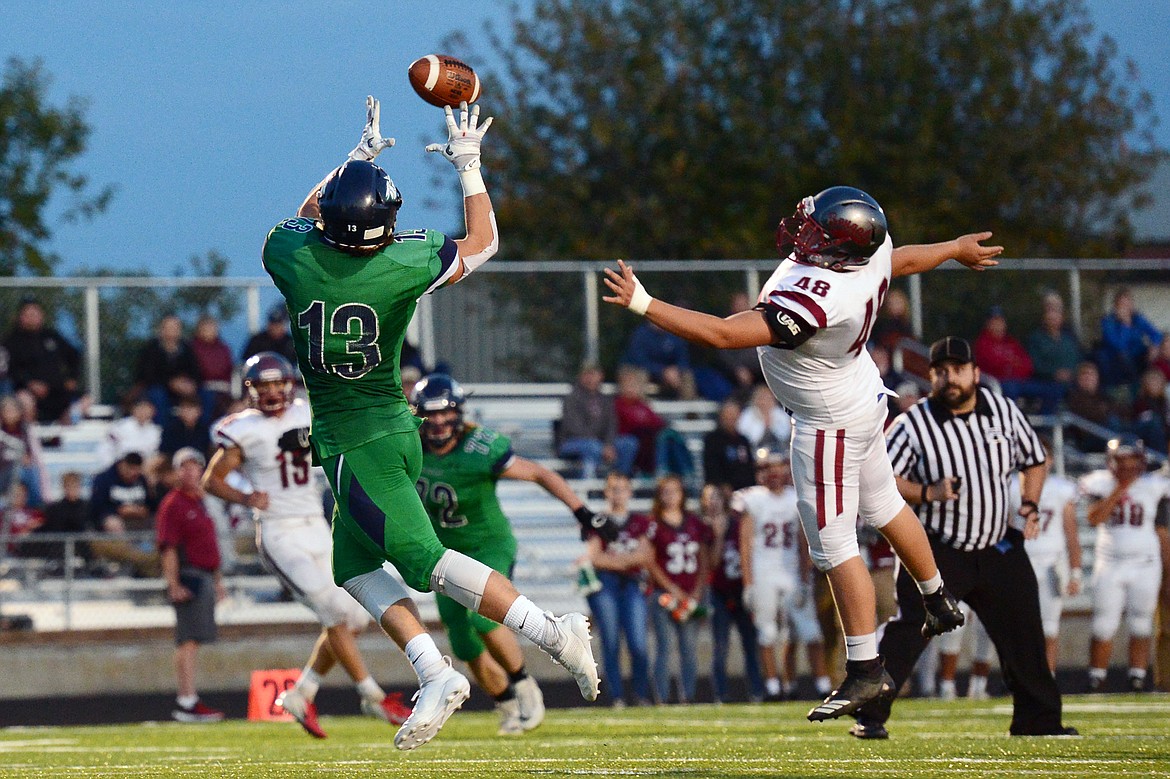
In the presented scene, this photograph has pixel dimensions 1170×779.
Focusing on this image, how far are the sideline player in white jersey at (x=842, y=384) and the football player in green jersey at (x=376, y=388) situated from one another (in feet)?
2.34

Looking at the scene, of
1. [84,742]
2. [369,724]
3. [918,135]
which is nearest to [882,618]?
[369,724]

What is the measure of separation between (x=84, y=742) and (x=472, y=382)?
7110 millimetres

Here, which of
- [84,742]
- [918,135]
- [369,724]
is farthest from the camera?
[918,135]

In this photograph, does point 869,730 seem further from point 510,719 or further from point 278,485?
point 278,485

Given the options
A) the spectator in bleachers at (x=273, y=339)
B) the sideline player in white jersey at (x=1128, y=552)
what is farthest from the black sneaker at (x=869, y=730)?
the spectator in bleachers at (x=273, y=339)

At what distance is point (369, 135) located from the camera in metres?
5.75

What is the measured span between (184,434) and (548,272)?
3.57m

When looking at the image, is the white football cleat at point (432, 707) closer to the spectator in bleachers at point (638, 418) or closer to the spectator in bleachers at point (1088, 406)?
A: the spectator in bleachers at point (638, 418)

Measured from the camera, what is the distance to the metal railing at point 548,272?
45.7ft

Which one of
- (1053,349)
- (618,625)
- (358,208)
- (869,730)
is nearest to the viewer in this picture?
(358,208)

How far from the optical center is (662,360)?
14.8m

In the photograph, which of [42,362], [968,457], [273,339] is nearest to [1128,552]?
[968,457]

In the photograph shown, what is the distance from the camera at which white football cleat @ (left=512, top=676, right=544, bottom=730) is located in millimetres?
7914

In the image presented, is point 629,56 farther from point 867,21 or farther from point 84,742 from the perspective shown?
point 84,742
